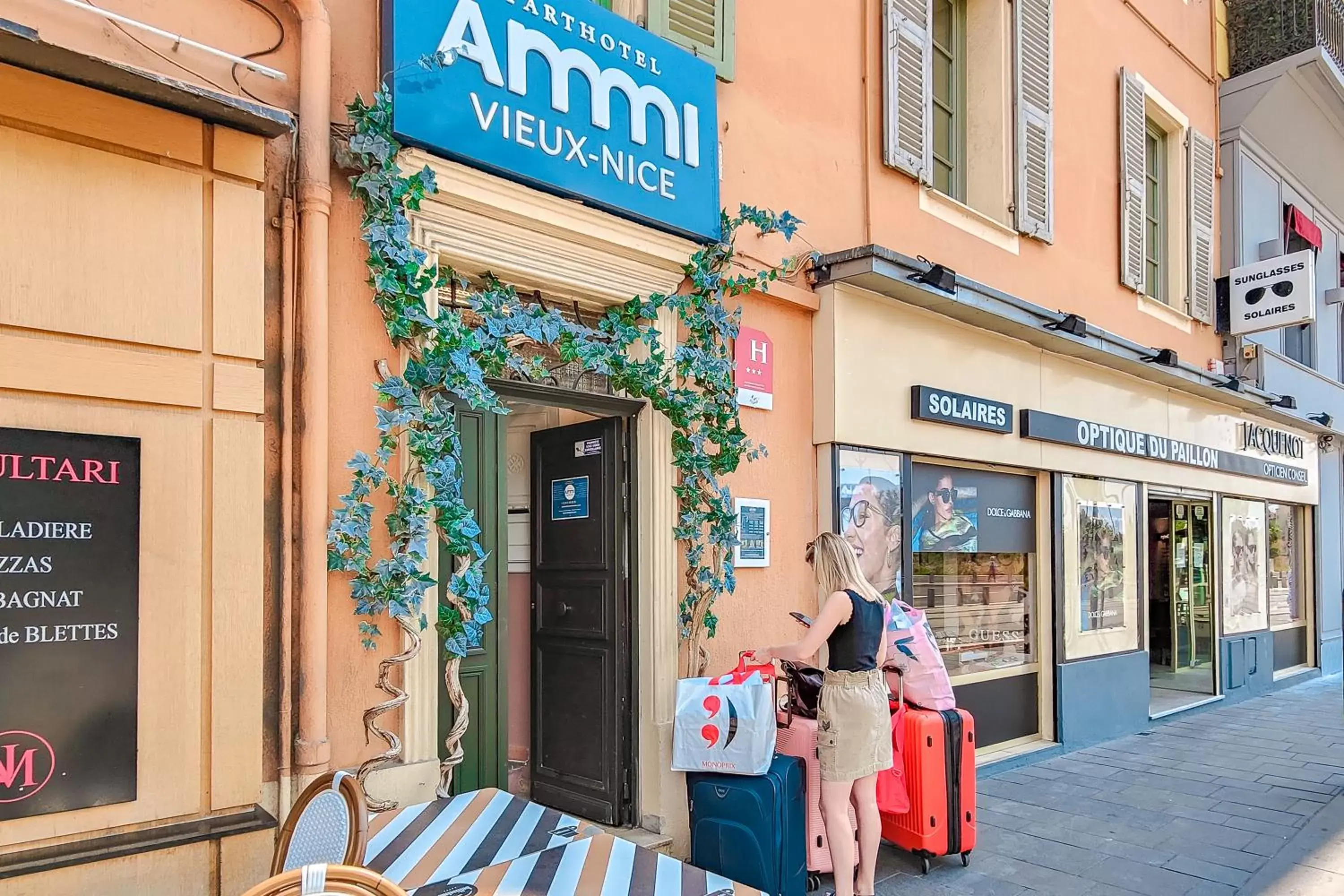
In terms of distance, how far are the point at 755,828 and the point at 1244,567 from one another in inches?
382

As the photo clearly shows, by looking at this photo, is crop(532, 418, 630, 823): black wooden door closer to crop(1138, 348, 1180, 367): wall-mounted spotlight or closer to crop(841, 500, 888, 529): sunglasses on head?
crop(841, 500, 888, 529): sunglasses on head

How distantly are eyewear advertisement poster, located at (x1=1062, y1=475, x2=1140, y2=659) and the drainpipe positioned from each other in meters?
6.58

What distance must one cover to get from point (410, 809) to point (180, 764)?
0.80 m

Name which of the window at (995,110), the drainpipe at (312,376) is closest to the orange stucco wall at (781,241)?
the drainpipe at (312,376)

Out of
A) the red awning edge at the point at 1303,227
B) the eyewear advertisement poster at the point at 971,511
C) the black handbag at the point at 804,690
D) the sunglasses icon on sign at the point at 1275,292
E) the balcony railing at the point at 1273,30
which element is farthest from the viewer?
the red awning edge at the point at 1303,227

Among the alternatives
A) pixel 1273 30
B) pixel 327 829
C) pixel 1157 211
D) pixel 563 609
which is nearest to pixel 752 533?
pixel 563 609

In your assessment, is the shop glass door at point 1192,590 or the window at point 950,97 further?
the shop glass door at point 1192,590

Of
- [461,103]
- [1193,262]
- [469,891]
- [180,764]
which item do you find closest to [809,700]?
[469,891]

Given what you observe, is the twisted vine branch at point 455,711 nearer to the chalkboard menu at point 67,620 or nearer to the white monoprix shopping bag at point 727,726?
the white monoprix shopping bag at point 727,726

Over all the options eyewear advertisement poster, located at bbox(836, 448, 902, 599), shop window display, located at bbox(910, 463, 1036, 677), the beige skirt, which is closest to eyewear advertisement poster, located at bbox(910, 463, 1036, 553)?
shop window display, located at bbox(910, 463, 1036, 677)

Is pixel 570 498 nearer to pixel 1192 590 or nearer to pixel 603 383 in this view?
pixel 603 383

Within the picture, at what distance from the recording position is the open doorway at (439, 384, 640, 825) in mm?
5148

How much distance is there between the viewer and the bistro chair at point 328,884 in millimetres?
2031

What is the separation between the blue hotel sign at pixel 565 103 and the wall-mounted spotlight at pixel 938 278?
174 cm
